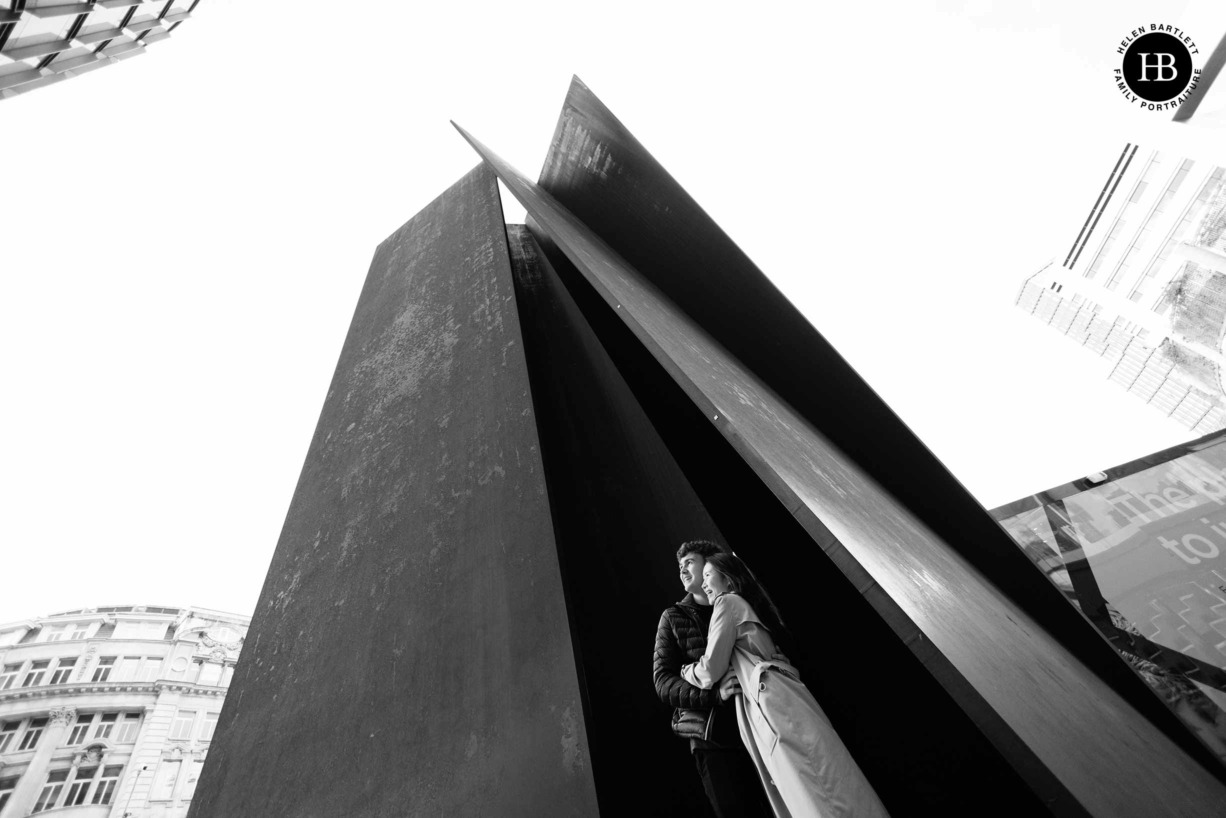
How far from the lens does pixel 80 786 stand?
2173cm

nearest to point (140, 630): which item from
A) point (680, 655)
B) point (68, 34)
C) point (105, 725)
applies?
point (105, 725)

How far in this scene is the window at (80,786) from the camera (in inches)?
834

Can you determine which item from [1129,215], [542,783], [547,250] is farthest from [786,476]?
[1129,215]

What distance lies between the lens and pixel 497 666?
2527mm

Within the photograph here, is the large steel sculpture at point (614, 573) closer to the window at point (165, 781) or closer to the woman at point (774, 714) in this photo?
the woman at point (774, 714)

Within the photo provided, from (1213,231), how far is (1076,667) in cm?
4158

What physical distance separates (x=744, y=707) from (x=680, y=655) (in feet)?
1.18

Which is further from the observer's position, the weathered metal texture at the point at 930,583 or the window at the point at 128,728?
the window at the point at 128,728

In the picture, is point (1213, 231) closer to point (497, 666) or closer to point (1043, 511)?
point (1043, 511)

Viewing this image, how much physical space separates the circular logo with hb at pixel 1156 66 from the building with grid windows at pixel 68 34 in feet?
69.1

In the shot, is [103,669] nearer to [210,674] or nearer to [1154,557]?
[210,674]

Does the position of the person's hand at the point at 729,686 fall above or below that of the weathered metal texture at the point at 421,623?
below

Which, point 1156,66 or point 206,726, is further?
point 206,726

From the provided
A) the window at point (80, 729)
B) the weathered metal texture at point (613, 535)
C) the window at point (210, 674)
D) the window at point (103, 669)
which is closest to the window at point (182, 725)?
the window at point (210, 674)
